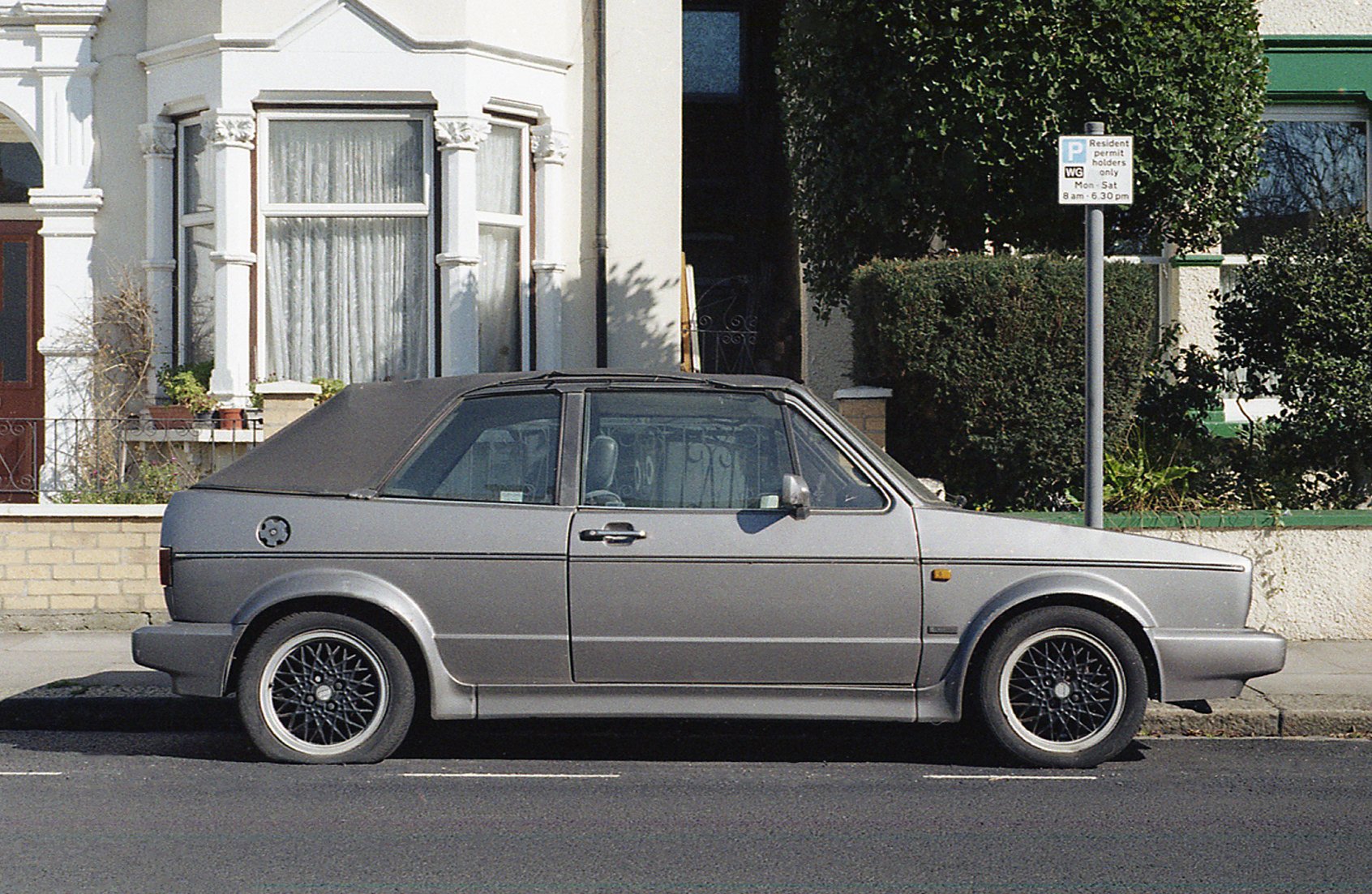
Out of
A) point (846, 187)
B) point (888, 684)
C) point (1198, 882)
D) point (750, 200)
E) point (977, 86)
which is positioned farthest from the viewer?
point (750, 200)

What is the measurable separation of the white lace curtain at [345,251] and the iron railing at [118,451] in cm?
82

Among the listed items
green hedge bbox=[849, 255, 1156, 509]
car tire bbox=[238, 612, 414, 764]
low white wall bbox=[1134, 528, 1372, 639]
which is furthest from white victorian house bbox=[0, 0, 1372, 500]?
car tire bbox=[238, 612, 414, 764]

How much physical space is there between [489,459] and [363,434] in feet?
1.91

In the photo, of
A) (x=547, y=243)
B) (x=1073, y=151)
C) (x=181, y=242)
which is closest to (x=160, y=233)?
(x=181, y=242)

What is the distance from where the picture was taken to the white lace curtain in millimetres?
12336

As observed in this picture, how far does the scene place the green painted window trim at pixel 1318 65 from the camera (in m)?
13.1

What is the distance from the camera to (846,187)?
11.0 metres

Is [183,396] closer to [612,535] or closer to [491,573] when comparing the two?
[491,573]

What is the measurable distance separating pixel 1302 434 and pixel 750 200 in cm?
806

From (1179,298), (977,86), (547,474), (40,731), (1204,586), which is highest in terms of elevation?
(977,86)

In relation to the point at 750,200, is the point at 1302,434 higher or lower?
lower

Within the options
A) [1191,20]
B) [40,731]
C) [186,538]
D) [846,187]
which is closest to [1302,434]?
[1191,20]

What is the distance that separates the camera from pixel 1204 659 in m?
6.74

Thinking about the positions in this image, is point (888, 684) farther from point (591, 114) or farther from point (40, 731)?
point (591, 114)
